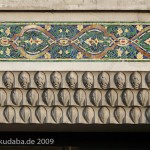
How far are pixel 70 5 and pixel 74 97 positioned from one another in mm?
708

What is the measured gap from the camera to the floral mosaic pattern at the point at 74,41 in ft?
15.2

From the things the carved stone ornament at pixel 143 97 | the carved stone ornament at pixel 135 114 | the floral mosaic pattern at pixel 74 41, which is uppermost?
the floral mosaic pattern at pixel 74 41

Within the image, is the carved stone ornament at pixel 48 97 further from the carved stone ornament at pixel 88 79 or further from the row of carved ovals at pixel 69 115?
the carved stone ornament at pixel 88 79

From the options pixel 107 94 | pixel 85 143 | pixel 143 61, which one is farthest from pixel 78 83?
pixel 85 143

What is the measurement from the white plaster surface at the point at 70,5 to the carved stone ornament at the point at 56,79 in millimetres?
510

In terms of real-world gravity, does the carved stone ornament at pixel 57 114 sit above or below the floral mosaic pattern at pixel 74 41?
below

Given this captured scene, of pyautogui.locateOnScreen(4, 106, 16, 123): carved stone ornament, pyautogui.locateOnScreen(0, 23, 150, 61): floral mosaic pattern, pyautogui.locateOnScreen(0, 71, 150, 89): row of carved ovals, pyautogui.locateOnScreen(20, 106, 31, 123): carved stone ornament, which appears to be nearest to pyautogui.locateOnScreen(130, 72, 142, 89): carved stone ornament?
pyautogui.locateOnScreen(0, 71, 150, 89): row of carved ovals

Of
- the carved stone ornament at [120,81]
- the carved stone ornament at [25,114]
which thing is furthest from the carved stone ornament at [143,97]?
the carved stone ornament at [25,114]

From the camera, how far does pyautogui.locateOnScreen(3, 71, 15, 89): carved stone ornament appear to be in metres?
4.59

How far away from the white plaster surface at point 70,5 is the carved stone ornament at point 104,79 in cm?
51

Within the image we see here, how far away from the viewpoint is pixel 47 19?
4676mm

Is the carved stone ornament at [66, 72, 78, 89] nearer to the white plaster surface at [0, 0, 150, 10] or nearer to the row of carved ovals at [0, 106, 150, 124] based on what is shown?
the row of carved ovals at [0, 106, 150, 124]

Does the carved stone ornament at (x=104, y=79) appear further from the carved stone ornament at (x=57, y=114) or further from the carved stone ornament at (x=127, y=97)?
the carved stone ornament at (x=57, y=114)

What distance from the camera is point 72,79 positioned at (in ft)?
15.1
